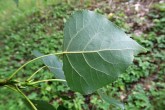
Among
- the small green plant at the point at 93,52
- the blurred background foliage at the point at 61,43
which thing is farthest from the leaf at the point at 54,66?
the blurred background foliage at the point at 61,43

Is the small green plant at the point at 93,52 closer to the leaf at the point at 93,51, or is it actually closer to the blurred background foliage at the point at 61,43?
the leaf at the point at 93,51

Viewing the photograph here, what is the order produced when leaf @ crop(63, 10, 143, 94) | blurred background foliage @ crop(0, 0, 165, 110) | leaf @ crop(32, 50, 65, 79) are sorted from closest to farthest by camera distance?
1. leaf @ crop(63, 10, 143, 94)
2. leaf @ crop(32, 50, 65, 79)
3. blurred background foliage @ crop(0, 0, 165, 110)

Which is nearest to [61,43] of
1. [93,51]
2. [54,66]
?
[54,66]

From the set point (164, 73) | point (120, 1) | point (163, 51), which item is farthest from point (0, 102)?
point (120, 1)

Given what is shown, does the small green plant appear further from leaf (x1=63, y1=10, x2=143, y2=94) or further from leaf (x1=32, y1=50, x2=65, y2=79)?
leaf (x1=32, y1=50, x2=65, y2=79)

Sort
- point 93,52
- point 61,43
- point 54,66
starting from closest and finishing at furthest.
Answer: point 93,52 → point 54,66 → point 61,43

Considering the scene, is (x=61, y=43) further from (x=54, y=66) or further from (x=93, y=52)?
(x=93, y=52)

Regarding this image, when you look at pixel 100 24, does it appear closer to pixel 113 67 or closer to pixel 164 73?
pixel 113 67

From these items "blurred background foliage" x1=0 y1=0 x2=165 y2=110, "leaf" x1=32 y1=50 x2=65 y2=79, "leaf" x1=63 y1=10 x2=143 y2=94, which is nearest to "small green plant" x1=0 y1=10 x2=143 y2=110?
"leaf" x1=63 y1=10 x2=143 y2=94
